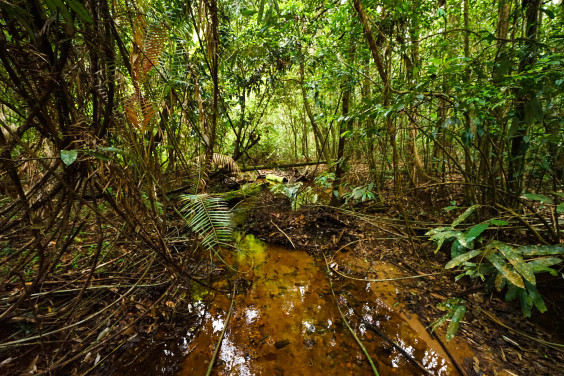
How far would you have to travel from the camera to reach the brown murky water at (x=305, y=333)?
67.7 inches

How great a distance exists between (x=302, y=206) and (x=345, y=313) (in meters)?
2.31

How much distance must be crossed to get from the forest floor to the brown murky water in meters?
0.21

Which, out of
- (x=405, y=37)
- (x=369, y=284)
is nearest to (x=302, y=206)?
(x=369, y=284)

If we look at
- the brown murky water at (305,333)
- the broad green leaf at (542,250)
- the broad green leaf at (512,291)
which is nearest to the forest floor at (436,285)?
the brown murky water at (305,333)

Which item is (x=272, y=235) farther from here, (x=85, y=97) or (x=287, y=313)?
(x=85, y=97)

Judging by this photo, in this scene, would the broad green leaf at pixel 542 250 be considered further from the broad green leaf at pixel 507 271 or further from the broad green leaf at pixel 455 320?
the broad green leaf at pixel 455 320

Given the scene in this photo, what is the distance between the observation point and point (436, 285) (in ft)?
8.15

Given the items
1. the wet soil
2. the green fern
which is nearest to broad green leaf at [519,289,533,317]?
the wet soil

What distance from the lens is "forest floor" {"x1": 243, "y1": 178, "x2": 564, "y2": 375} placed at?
1.70 metres

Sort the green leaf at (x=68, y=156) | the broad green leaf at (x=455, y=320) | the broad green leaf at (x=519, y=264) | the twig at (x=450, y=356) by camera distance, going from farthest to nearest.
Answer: the twig at (x=450, y=356) → the broad green leaf at (x=455, y=320) → the broad green leaf at (x=519, y=264) → the green leaf at (x=68, y=156)

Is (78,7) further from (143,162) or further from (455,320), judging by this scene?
(455,320)

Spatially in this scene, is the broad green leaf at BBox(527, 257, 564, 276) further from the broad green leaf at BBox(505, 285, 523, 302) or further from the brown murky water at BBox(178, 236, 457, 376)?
the brown murky water at BBox(178, 236, 457, 376)

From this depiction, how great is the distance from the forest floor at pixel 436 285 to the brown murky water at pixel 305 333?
209 mm

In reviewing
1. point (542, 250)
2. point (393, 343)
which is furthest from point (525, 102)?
point (393, 343)
